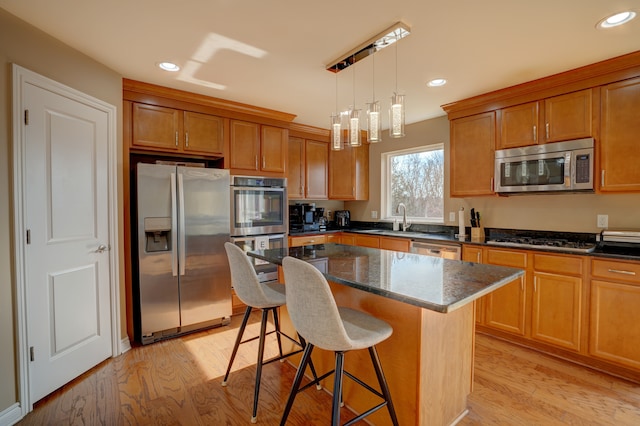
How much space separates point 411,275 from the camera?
1.58 m

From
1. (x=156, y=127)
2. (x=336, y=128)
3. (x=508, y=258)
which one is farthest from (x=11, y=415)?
(x=508, y=258)

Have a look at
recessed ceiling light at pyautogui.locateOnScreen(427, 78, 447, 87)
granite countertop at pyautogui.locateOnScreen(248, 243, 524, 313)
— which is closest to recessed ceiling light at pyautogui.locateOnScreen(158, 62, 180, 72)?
granite countertop at pyautogui.locateOnScreen(248, 243, 524, 313)

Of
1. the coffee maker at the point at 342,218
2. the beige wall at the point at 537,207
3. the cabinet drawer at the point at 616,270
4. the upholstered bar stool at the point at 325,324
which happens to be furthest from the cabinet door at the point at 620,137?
the coffee maker at the point at 342,218

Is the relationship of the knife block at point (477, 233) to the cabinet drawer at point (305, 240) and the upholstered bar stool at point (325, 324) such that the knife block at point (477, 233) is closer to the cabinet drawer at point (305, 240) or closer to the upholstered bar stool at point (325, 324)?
the cabinet drawer at point (305, 240)

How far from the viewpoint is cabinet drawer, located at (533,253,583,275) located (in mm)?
2418

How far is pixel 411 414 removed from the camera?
1.51 meters

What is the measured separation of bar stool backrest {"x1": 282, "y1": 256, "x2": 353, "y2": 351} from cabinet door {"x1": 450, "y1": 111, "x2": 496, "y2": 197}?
2.59 m

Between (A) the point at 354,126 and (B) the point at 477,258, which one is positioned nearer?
(A) the point at 354,126

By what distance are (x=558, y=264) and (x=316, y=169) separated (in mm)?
3062

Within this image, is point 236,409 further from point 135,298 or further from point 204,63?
point 204,63

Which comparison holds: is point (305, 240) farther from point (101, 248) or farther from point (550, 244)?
point (550, 244)

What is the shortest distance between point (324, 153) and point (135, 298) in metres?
3.06

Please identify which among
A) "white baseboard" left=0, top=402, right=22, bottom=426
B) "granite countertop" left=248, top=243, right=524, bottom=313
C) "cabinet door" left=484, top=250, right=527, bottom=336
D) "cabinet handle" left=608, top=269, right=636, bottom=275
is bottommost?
"white baseboard" left=0, top=402, right=22, bottom=426

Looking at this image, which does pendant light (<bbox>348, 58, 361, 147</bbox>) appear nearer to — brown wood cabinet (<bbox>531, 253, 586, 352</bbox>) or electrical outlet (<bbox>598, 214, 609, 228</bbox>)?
→ brown wood cabinet (<bbox>531, 253, 586, 352</bbox>)
